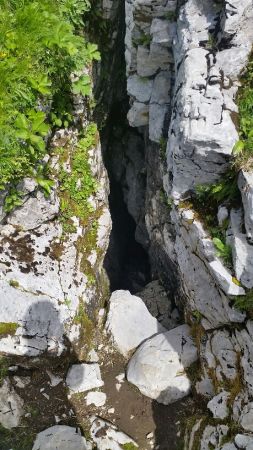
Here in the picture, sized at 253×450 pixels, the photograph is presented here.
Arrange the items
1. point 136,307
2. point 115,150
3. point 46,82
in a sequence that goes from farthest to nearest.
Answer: point 115,150 → point 136,307 → point 46,82

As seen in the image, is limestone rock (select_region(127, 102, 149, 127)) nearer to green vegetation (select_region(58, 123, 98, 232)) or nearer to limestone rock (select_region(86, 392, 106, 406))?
green vegetation (select_region(58, 123, 98, 232))

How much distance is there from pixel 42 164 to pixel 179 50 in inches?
149

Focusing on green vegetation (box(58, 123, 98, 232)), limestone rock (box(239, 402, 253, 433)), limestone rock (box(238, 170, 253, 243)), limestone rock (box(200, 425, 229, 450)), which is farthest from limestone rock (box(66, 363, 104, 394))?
limestone rock (box(238, 170, 253, 243))

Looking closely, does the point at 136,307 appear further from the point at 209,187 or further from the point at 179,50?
the point at 179,50

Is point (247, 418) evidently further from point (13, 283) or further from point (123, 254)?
point (123, 254)

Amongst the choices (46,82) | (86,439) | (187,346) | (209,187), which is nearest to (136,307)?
(187,346)

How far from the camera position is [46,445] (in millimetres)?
7711

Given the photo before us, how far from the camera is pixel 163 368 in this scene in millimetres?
8695

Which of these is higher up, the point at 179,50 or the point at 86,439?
the point at 179,50

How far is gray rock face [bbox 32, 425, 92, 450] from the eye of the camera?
7.72 meters

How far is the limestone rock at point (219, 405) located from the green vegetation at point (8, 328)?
4.35 meters

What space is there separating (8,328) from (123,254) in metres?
8.59

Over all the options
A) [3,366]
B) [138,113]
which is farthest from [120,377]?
Answer: [138,113]

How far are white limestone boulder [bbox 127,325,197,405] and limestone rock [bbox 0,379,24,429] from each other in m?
2.49
